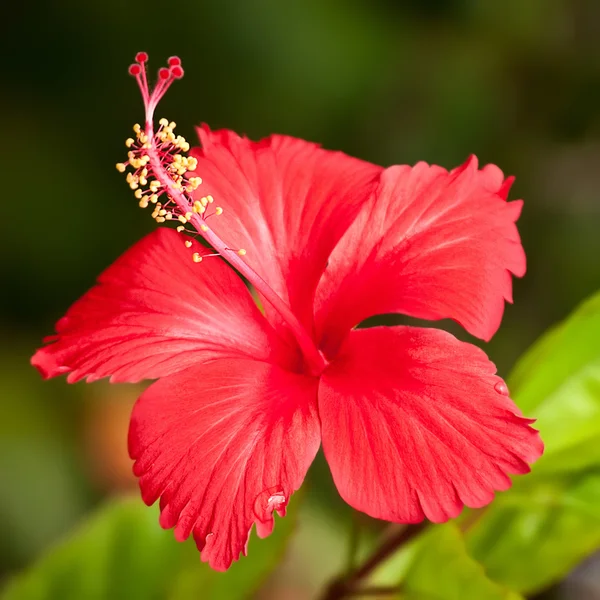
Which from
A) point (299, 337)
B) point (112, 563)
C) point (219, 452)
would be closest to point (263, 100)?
point (112, 563)

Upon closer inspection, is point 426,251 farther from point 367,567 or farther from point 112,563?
point 112,563

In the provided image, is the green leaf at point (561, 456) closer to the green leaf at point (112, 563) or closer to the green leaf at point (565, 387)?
the green leaf at point (565, 387)

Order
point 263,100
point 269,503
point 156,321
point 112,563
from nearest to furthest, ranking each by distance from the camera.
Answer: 1. point 269,503
2. point 156,321
3. point 112,563
4. point 263,100

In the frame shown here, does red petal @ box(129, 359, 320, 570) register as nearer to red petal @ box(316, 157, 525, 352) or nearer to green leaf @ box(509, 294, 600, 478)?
red petal @ box(316, 157, 525, 352)

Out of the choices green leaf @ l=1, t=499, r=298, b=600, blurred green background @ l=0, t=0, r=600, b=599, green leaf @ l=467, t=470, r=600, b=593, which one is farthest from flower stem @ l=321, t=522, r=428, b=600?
blurred green background @ l=0, t=0, r=600, b=599

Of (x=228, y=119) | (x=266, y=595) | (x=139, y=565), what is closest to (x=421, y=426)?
(x=139, y=565)

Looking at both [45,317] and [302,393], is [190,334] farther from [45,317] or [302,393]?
[45,317]
